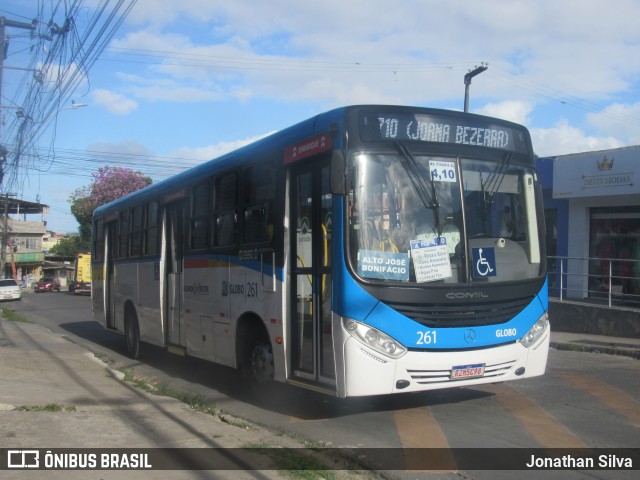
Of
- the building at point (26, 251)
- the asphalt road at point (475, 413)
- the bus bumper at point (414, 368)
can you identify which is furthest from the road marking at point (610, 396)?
the building at point (26, 251)

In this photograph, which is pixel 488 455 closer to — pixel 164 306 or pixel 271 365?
pixel 271 365

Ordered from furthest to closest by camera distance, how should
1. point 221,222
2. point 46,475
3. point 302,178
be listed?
point 221,222 → point 302,178 → point 46,475

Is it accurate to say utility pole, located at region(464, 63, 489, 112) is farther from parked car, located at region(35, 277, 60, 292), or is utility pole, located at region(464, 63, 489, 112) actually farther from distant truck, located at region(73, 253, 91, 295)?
parked car, located at region(35, 277, 60, 292)

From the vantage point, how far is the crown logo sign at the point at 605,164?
53.7ft

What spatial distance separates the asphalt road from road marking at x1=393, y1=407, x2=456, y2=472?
11 mm

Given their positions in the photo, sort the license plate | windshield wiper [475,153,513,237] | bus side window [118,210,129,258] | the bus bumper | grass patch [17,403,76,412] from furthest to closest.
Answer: bus side window [118,210,129,258] < grass patch [17,403,76,412] < windshield wiper [475,153,513,237] < the license plate < the bus bumper

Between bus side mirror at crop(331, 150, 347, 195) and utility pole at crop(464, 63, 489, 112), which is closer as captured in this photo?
bus side mirror at crop(331, 150, 347, 195)

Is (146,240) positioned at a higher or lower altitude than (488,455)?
higher

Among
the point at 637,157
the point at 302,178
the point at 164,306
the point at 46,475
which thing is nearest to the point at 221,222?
the point at 302,178

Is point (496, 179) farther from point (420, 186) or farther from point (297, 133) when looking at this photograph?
point (297, 133)

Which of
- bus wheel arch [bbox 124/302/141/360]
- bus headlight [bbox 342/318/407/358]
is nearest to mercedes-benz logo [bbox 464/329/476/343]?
bus headlight [bbox 342/318/407/358]

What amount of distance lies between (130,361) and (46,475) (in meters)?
A: 8.29

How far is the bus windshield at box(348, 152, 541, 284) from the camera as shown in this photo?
6230 millimetres

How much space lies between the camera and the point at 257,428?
6684 mm
